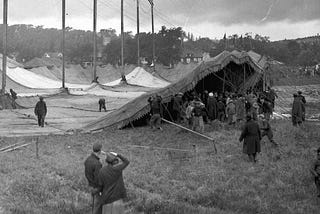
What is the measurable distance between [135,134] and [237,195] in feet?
23.9

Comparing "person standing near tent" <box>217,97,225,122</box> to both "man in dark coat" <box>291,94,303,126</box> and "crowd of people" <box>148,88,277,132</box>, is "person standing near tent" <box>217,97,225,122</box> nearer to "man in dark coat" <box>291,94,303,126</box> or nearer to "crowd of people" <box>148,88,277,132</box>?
"crowd of people" <box>148,88,277,132</box>

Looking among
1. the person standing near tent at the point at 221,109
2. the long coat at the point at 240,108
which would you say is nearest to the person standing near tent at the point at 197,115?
the long coat at the point at 240,108

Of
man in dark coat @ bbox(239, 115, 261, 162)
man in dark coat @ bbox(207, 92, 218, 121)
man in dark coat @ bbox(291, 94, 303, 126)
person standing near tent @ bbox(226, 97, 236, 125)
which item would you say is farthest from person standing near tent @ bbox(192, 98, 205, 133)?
man in dark coat @ bbox(239, 115, 261, 162)

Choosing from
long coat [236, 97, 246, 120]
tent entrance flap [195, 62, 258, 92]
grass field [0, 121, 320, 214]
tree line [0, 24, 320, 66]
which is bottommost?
grass field [0, 121, 320, 214]

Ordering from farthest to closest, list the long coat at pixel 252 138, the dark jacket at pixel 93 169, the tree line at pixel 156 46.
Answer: the tree line at pixel 156 46 → the long coat at pixel 252 138 → the dark jacket at pixel 93 169

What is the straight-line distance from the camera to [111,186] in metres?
6.18

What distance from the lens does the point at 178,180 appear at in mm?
9344

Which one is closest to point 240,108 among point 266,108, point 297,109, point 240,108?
point 240,108

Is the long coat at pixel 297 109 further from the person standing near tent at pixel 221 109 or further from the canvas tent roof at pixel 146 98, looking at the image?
the canvas tent roof at pixel 146 98

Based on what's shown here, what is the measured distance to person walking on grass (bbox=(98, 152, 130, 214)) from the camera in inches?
242

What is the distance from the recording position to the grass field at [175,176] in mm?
7656

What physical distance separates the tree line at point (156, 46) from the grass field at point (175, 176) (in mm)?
18206

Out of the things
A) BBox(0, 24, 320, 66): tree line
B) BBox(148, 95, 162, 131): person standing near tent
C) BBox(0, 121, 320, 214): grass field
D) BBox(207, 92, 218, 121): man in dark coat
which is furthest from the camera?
BBox(0, 24, 320, 66): tree line

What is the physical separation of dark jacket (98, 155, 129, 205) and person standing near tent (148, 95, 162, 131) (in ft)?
30.6
